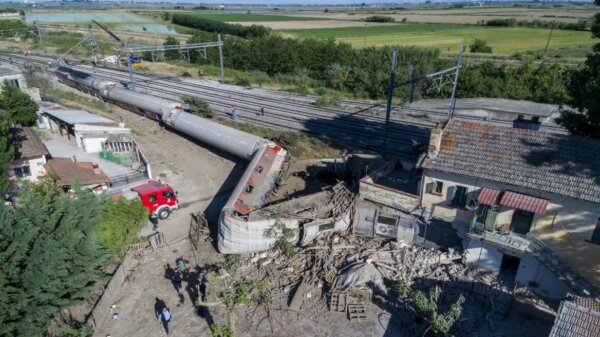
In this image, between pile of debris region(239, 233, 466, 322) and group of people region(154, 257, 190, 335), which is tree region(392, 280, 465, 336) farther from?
group of people region(154, 257, 190, 335)

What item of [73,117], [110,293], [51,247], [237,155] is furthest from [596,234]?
[73,117]

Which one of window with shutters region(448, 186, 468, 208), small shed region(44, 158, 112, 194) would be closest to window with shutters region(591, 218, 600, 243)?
window with shutters region(448, 186, 468, 208)

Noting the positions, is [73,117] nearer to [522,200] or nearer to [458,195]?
[458,195]

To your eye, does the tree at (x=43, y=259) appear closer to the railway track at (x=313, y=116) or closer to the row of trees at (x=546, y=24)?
the railway track at (x=313, y=116)

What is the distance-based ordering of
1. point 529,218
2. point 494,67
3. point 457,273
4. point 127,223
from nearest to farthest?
point 529,218 → point 457,273 → point 127,223 → point 494,67

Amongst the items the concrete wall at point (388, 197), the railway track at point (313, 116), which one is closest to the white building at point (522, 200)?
the concrete wall at point (388, 197)

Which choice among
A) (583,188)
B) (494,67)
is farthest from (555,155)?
(494,67)

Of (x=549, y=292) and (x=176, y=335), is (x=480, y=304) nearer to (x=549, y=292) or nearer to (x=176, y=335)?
(x=549, y=292)
